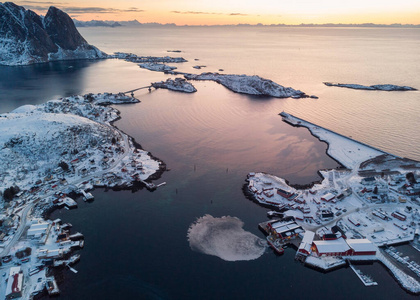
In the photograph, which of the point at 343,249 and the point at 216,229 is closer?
the point at 343,249

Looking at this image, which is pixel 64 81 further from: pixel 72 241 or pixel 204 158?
pixel 72 241

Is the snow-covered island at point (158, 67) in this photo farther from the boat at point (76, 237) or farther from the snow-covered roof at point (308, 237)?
the snow-covered roof at point (308, 237)

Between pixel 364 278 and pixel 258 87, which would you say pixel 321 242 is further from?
pixel 258 87

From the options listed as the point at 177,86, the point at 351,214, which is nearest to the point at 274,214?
the point at 351,214

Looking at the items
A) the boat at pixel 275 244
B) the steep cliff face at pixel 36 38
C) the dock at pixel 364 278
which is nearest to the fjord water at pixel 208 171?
the dock at pixel 364 278

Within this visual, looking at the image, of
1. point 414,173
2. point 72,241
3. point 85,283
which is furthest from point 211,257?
point 414,173

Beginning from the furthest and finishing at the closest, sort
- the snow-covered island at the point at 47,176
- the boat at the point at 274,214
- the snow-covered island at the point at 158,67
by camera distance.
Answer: the snow-covered island at the point at 158,67
the boat at the point at 274,214
the snow-covered island at the point at 47,176

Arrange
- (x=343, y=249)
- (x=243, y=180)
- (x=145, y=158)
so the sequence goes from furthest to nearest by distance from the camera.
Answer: (x=145, y=158), (x=243, y=180), (x=343, y=249)
